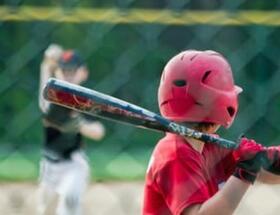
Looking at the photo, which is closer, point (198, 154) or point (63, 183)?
point (198, 154)

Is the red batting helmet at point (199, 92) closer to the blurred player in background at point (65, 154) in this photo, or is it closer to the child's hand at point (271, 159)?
the child's hand at point (271, 159)

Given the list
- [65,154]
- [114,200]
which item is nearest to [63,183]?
[65,154]

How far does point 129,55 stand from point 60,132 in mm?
428

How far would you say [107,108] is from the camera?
2.53m

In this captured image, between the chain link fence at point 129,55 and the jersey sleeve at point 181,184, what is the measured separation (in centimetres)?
167

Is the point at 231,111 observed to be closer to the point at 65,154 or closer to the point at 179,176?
the point at 179,176

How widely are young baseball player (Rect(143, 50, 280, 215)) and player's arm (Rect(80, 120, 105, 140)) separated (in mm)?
2145

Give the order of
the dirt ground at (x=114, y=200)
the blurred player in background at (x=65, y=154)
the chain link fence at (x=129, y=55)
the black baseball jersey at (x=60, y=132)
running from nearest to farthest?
the chain link fence at (x=129, y=55) → the black baseball jersey at (x=60, y=132) → the blurred player in background at (x=65, y=154) → the dirt ground at (x=114, y=200)

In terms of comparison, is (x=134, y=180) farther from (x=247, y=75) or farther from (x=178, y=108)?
(x=178, y=108)

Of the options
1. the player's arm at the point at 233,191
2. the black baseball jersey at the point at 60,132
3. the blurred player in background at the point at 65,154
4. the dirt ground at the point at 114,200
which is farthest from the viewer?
the dirt ground at the point at 114,200

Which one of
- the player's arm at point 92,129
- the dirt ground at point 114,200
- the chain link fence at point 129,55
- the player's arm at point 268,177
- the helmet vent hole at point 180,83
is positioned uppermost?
the helmet vent hole at point 180,83

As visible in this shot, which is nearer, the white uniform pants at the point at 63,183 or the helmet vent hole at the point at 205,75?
the helmet vent hole at the point at 205,75

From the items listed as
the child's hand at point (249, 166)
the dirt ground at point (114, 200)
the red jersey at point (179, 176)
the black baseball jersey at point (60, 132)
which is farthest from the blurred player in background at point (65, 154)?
the child's hand at point (249, 166)

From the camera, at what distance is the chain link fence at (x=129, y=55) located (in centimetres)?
439
